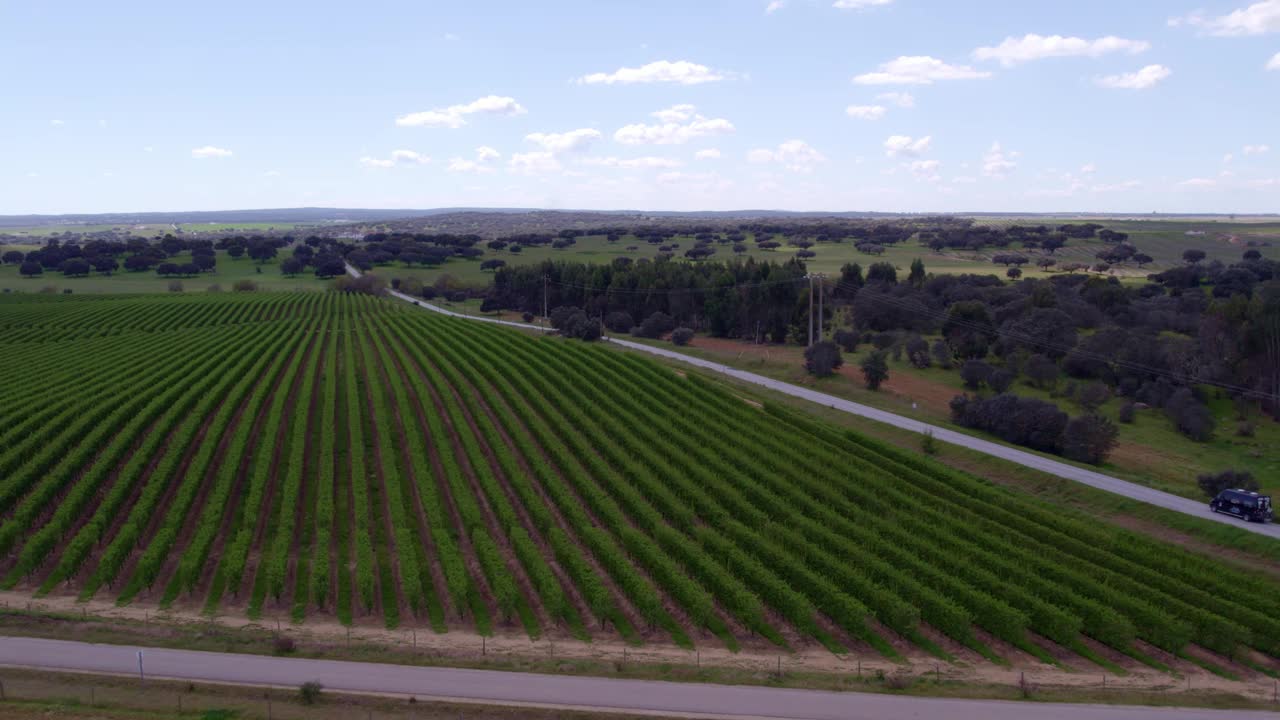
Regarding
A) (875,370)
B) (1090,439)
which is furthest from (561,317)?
(1090,439)

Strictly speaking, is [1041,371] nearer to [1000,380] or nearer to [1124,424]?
[1000,380]

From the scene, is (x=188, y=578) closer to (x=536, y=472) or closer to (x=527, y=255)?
(x=536, y=472)

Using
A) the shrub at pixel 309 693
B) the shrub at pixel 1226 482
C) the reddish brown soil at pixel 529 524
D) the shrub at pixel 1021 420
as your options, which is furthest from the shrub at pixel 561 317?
the shrub at pixel 309 693

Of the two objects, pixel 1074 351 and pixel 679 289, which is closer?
pixel 1074 351

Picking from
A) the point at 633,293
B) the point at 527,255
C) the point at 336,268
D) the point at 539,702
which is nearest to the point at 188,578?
the point at 539,702

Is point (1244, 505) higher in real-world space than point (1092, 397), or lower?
lower

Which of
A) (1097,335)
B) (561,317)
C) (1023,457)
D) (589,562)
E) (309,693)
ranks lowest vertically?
(589,562)
